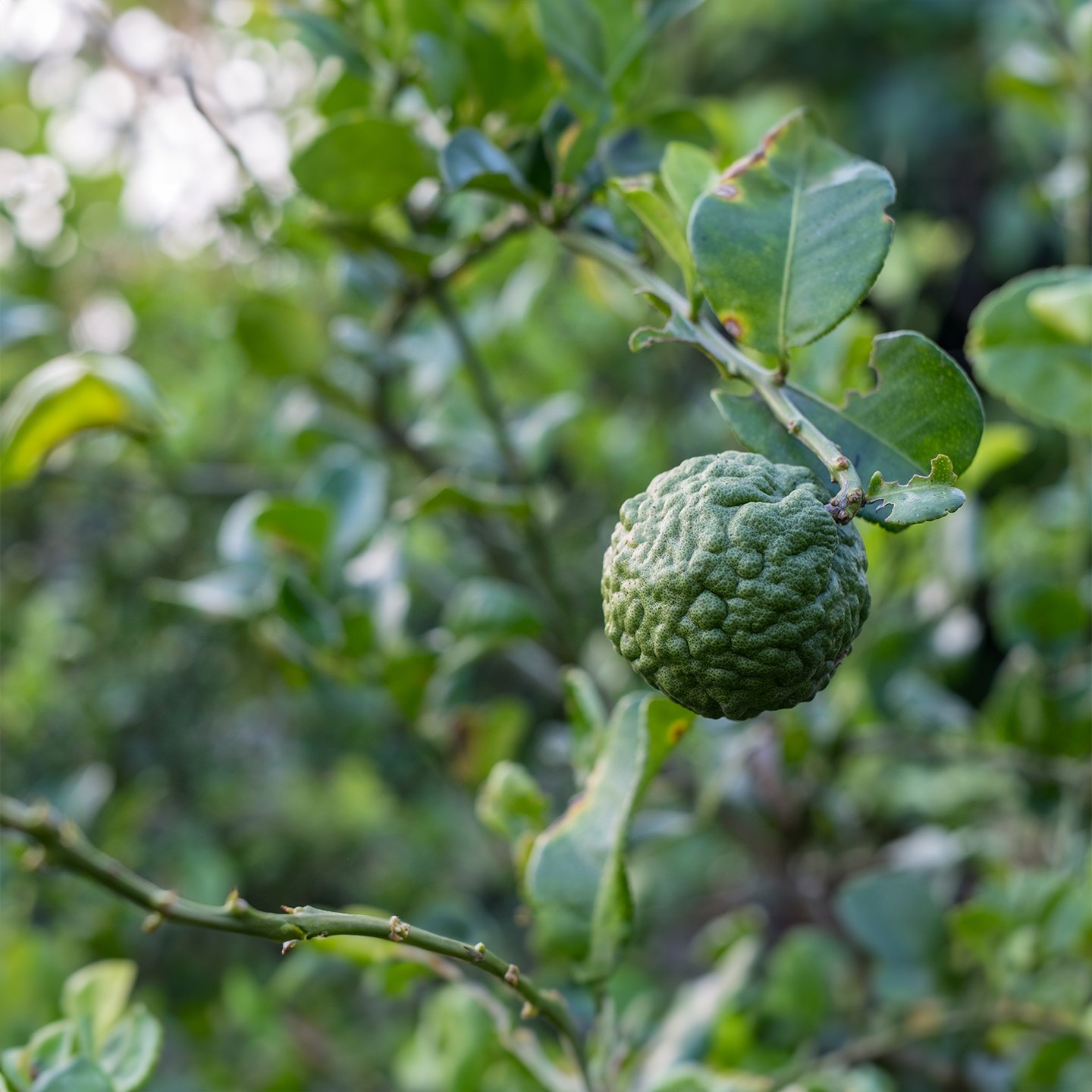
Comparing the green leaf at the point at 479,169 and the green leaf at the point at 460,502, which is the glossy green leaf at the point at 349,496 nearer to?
the green leaf at the point at 460,502

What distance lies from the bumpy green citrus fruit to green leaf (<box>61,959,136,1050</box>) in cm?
40

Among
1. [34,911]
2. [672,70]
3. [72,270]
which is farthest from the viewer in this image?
[672,70]

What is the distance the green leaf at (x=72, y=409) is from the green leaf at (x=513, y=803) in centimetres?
30

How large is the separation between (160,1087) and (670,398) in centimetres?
122

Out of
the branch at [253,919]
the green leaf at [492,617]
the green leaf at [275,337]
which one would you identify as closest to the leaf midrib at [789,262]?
the branch at [253,919]

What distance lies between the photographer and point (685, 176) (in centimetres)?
50

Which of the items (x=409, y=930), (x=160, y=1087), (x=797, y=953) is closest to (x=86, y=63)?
(x=160, y=1087)

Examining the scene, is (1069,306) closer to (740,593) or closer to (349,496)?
(740,593)

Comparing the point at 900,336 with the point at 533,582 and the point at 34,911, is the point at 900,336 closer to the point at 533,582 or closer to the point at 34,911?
the point at 533,582

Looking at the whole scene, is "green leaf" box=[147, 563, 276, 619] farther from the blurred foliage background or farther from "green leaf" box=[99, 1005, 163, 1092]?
"green leaf" box=[99, 1005, 163, 1092]

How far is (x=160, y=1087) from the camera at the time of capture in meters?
1.22

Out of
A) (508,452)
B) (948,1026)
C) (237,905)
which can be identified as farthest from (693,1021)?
(237,905)

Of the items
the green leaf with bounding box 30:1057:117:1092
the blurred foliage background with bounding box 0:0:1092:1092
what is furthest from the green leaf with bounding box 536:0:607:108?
the green leaf with bounding box 30:1057:117:1092

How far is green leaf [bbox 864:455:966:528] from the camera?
13.7 inches
